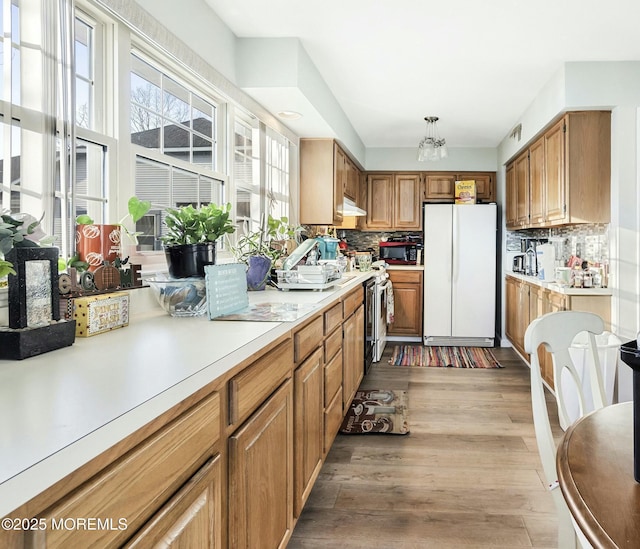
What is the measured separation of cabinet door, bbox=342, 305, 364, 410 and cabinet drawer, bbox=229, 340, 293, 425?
1.52 m

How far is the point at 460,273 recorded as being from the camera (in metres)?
6.44

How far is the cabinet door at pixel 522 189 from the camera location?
17.4 feet

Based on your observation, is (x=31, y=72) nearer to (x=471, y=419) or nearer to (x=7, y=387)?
(x=7, y=387)

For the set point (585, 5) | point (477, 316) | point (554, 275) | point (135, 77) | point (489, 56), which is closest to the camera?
point (135, 77)

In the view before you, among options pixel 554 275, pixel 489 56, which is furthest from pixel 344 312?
pixel 554 275

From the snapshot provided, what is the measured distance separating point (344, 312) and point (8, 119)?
2.19 m

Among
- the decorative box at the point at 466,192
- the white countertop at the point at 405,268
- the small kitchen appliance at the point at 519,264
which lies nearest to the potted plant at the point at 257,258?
the white countertop at the point at 405,268

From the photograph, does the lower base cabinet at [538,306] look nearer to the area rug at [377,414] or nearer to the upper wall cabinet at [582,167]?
the upper wall cabinet at [582,167]

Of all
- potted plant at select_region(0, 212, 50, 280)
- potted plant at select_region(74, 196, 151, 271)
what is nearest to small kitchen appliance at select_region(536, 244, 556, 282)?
potted plant at select_region(74, 196, 151, 271)

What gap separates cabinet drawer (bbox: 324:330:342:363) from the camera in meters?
2.69

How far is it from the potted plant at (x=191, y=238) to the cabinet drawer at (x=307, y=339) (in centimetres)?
50

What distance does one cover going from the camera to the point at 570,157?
3939 millimetres

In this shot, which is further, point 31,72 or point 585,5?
point 585,5

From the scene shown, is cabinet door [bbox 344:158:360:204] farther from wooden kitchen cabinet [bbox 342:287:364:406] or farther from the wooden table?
the wooden table
